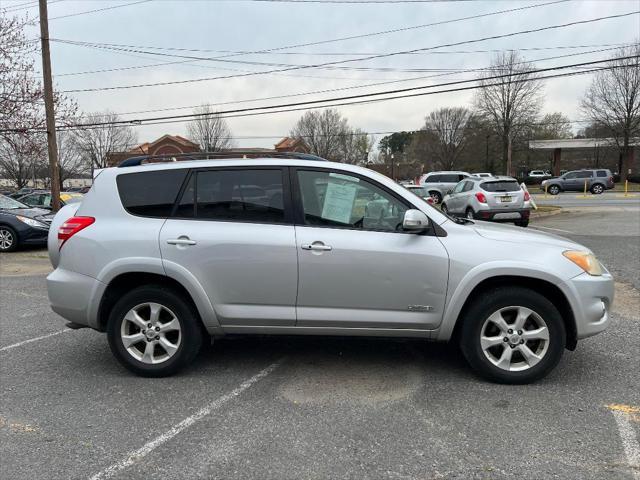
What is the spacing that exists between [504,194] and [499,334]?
39.0ft

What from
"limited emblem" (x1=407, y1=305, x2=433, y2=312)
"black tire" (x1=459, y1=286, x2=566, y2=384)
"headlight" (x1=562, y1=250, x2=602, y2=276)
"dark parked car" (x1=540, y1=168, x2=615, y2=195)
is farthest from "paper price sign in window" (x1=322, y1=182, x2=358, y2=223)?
"dark parked car" (x1=540, y1=168, x2=615, y2=195)

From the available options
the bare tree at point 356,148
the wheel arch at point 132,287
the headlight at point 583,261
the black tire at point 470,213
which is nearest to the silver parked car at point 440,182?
the black tire at point 470,213

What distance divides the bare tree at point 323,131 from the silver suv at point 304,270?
63614 millimetres

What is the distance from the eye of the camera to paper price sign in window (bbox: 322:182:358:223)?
3.87m

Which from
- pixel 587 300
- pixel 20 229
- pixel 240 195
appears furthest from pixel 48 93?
pixel 587 300

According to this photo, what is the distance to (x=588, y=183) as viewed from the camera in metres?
38.6

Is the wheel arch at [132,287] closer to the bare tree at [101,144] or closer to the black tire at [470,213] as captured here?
the black tire at [470,213]

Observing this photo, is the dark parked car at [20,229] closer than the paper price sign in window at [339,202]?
No

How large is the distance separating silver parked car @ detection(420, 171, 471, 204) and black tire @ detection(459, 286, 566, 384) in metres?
24.6

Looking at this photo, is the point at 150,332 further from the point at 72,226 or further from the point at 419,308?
the point at 419,308

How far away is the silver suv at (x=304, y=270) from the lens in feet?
12.2

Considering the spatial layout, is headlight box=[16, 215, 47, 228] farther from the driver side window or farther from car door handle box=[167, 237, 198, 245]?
the driver side window

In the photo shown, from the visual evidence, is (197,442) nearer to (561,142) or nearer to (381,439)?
(381,439)

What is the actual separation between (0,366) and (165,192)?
2.24 m
